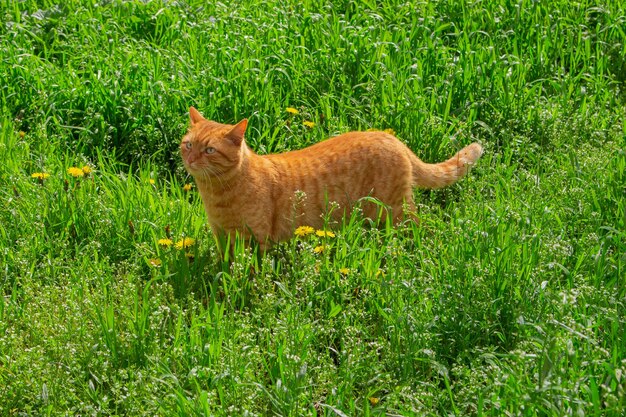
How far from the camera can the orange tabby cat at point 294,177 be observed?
4.93 metres

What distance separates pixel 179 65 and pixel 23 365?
2821 millimetres

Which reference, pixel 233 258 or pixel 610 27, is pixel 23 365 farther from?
pixel 610 27

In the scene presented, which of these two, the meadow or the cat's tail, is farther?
the cat's tail

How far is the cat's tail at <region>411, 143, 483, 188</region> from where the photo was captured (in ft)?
17.4

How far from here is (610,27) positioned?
6852 millimetres

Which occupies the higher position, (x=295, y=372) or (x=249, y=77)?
(x=249, y=77)

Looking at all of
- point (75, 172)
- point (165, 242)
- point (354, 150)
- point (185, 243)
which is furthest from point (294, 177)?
point (75, 172)

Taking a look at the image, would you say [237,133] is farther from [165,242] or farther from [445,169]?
[445,169]

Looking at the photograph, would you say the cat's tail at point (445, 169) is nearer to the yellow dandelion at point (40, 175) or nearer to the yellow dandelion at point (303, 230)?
the yellow dandelion at point (303, 230)

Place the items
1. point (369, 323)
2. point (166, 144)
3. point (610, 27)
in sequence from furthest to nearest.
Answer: point (610, 27), point (166, 144), point (369, 323)

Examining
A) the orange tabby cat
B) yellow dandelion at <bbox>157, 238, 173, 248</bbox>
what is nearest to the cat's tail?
the orange tabby cat

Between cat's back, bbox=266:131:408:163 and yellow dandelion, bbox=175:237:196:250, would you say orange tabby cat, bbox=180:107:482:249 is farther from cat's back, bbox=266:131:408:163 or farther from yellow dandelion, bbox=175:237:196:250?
yellow dandelion, bbox=175:237:196:250

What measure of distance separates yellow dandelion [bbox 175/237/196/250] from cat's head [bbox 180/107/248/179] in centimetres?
33

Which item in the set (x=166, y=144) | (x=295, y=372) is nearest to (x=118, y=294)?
(x=295, y=372)
